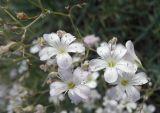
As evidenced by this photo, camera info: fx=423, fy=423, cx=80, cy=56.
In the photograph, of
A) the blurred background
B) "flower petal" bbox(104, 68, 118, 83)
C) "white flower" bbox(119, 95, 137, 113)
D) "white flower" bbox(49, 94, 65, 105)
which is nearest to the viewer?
"flower petal" bbox(104, 68, 118, 83)

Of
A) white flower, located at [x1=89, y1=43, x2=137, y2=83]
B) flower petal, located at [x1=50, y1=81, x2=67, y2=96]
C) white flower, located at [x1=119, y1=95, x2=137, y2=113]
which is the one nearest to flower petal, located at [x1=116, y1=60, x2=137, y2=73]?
white flower, located at [x1=89, y1=43, x2=137, y2=83]

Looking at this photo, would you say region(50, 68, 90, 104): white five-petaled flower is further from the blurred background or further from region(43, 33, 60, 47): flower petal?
the blurred background

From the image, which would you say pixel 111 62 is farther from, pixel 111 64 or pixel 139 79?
pixel 139 79

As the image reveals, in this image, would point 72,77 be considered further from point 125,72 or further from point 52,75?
point 125,72

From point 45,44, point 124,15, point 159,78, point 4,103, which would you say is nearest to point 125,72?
point 45,44

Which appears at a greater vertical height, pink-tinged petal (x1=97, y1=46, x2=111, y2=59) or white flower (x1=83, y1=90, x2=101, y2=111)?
white flower (x1=83, y1=90, x2=101, y2=111)

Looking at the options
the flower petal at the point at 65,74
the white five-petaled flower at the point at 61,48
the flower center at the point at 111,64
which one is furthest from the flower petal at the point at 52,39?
the flower center at the point at 111,64

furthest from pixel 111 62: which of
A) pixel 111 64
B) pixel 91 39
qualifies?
pixel 91 39
